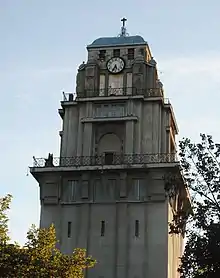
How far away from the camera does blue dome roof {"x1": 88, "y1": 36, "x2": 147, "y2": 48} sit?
5856 cm

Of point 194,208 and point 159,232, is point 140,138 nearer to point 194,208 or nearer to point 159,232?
point 159,232

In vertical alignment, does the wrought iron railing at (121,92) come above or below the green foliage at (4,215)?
above

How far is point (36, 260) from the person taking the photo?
38.7m

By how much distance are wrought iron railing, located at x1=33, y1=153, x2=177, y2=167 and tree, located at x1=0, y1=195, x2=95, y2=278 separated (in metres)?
13.9

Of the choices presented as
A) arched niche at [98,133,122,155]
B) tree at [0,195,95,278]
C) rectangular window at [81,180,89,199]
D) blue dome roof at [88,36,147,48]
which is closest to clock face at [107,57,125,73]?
blue dome roof at [88,36,147,48]

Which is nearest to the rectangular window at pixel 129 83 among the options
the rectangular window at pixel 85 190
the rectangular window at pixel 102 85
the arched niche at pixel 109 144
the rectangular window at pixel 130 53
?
the rectangular window at pixel 130 53

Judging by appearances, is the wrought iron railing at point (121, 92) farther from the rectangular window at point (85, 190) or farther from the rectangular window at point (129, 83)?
the rectangular window at point (85, 190)

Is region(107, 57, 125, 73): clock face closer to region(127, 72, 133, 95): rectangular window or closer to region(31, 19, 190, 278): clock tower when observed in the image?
region(31, 19, 190, 278): clock tower

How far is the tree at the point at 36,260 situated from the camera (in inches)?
1499

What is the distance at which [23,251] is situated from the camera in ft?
128

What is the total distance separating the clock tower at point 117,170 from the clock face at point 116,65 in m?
0.08

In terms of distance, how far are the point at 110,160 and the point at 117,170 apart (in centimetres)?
179

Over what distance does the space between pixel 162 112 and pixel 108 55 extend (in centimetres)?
639

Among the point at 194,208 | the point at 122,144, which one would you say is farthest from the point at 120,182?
the point at 194,208
